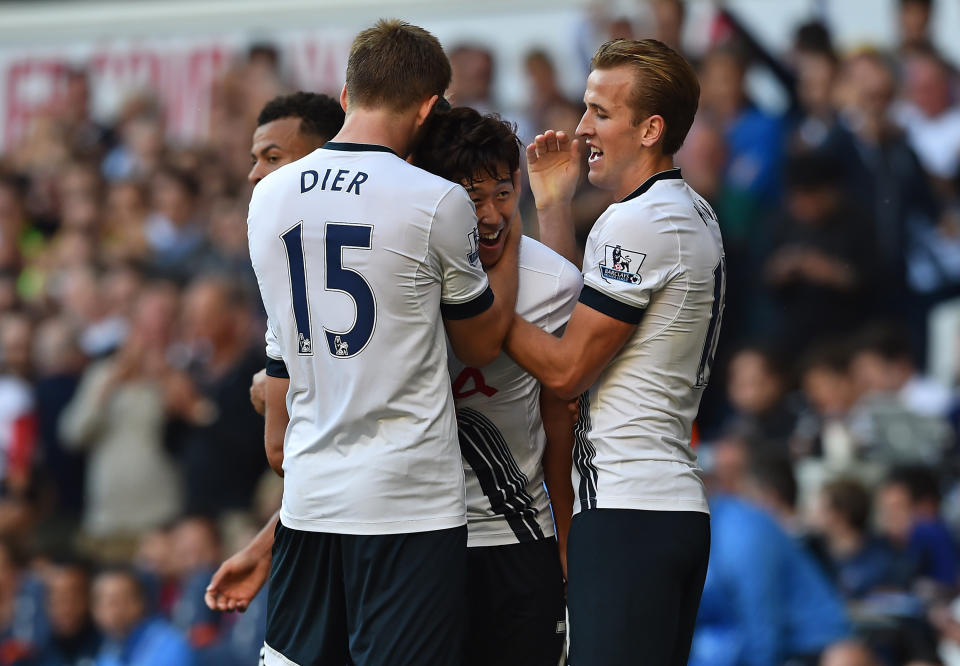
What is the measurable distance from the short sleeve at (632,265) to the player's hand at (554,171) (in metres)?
0.36

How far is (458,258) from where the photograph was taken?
3.41 metres

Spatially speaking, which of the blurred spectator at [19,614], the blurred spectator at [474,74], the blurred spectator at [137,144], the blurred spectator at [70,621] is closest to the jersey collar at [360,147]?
the blurred spectator at [474,74]

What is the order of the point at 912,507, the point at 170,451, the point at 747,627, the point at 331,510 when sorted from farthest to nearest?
1. the point at 170,451
2. the point at 912,507
3. the point at 747,627
4. the point at 331,510

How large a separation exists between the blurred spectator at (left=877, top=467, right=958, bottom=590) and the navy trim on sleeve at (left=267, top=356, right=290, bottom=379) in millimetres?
4541

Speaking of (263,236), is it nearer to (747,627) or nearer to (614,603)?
(614,603)

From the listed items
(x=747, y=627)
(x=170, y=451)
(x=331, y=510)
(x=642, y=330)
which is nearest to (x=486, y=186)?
(x=642, y=330)

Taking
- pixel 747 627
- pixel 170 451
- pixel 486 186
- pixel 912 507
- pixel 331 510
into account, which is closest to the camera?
pixel 331 510

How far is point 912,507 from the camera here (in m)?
7.30

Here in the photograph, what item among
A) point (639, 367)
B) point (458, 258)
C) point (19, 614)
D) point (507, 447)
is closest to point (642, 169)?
point (639, 367)

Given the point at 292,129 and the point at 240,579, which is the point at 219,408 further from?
the point at 292,129

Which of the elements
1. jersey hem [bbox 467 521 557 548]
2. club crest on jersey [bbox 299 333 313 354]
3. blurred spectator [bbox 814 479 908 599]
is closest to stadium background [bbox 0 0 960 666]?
blurred spectator [bbox 814 479 908 599]

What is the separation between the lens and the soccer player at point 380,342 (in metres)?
3.39

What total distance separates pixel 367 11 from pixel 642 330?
8.92 meters

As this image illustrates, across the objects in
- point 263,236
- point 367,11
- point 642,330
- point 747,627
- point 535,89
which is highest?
point 367,11
